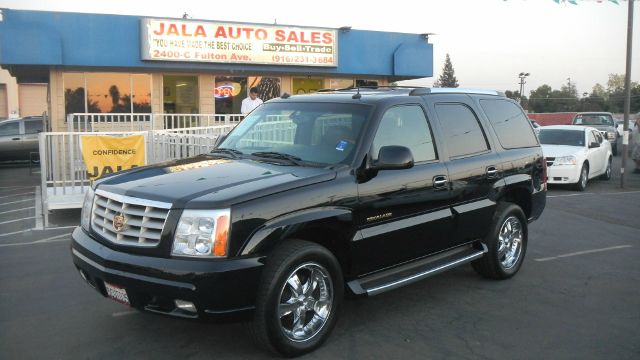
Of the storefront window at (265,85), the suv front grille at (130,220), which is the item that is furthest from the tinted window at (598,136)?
the suv front grille at (130,220)

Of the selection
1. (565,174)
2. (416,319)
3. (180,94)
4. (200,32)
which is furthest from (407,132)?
(180,94)

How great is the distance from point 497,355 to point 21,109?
5067 cm

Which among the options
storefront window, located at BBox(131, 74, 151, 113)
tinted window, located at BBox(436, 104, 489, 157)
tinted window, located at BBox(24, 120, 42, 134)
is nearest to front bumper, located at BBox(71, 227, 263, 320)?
tinted window, located at BBox(436, 104, 489, 157)

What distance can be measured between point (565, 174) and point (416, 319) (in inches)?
399

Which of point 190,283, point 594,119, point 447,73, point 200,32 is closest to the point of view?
point 190,283

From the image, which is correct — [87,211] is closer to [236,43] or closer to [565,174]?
[565,174]

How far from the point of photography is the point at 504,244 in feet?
21.3

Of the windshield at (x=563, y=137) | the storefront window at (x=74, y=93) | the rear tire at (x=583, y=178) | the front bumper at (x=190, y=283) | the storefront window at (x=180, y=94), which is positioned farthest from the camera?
the storefront window at (x=180, y=94)

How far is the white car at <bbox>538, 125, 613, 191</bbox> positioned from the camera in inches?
552

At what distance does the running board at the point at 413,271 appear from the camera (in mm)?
4722

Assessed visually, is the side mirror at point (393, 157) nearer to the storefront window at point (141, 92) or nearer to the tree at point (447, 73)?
the storefront window at point (141, 92)

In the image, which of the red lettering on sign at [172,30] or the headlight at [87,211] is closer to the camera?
the headlight at [87,211]

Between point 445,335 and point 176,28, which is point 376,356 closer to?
point 445,335

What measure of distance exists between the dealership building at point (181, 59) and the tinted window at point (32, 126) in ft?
8.65
